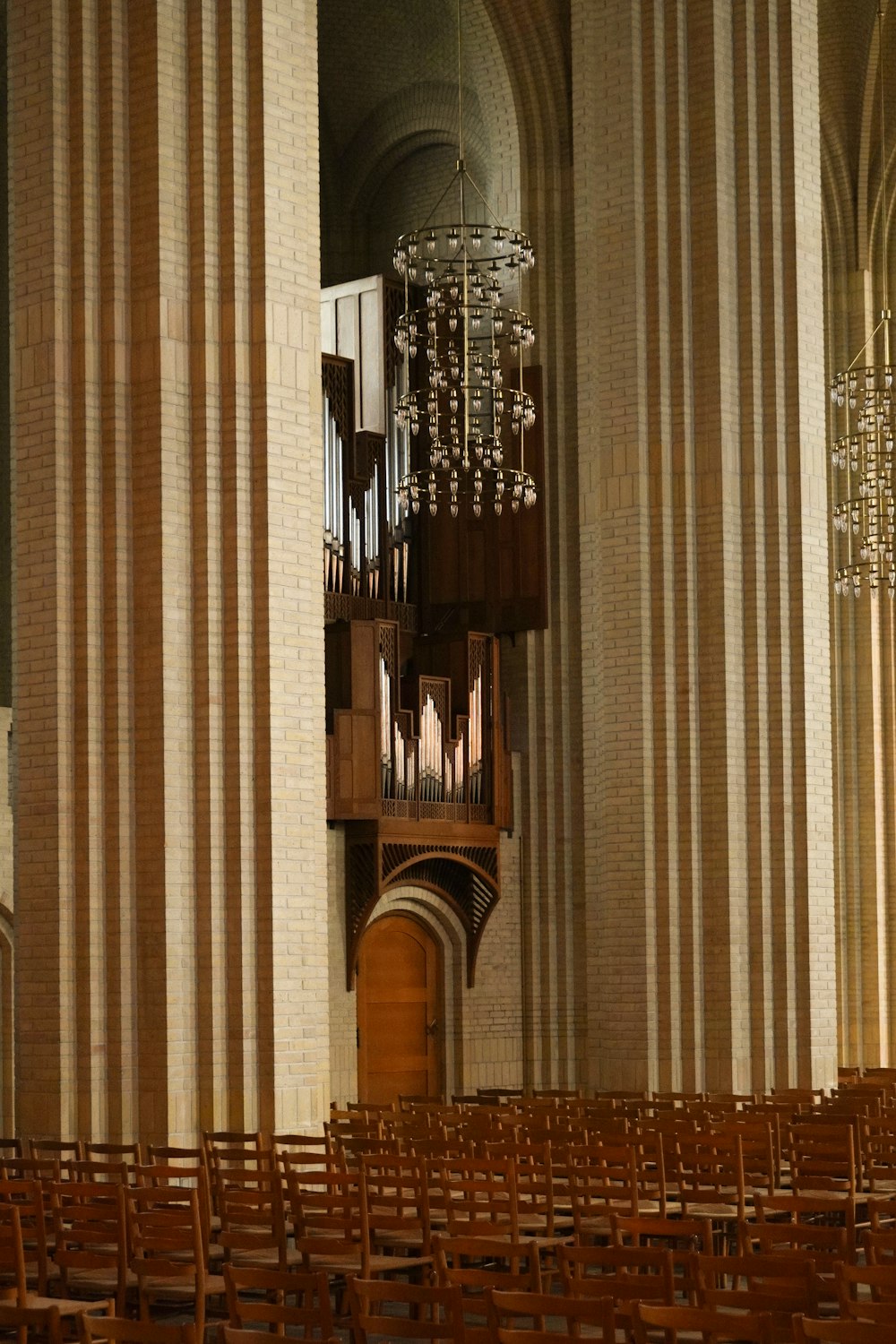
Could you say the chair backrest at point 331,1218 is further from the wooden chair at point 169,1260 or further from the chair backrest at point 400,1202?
the wooden chair at point 169,1260

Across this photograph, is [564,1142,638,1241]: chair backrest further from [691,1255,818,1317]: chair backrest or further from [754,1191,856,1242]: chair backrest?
[691,1255,818,1317]: chair backrest

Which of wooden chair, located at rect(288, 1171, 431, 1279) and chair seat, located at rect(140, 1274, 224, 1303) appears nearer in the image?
wooden chair, located at rect(288, 1171, 431, 1279)

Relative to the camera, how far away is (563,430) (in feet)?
75.2

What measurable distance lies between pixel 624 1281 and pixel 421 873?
1512cm

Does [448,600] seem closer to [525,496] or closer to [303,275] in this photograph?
[525,496]

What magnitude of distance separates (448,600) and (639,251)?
5.71 m

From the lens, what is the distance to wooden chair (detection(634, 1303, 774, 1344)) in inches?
228

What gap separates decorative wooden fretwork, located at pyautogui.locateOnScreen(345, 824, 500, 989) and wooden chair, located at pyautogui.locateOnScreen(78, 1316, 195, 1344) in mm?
14314

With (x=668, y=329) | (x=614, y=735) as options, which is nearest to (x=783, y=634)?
(x=614, y=735)

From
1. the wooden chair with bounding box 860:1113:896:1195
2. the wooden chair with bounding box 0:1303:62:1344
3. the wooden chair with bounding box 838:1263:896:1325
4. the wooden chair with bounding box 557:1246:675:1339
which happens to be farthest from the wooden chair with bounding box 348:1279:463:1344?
the wooden chair with bounding box 860:1113:896:1195

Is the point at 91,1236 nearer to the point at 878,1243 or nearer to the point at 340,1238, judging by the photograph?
the point at 340,1238

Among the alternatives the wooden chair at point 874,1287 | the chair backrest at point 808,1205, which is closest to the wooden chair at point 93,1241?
the chair backrest at point 808,1205

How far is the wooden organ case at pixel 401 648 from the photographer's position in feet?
67.6

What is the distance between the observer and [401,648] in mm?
22203
